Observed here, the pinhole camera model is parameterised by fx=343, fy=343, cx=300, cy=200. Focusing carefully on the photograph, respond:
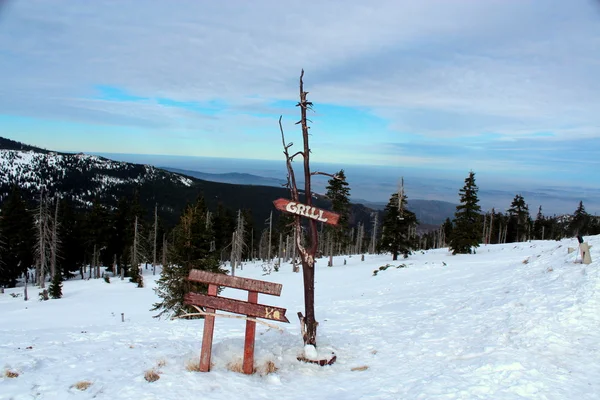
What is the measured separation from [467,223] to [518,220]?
34.1 metres

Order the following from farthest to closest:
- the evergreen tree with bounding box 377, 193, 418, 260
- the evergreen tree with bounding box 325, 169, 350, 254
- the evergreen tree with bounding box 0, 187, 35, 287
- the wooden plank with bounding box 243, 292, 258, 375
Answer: the evergreen tree with bounding box 0, 187, 35, 287 → the evergreen tree with bounding box 377, 193, 418, 260 → the evergreen tree with bounding box 325, 169, 350, 254 → the wooden plank with bounding box 243, 292, 258, 375

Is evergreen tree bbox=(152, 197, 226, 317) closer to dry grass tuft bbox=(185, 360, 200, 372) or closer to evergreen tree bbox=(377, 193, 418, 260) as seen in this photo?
dry grass tuft bbox=(185, 360, 200, 372)

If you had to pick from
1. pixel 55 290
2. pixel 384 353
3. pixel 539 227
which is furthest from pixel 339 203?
pixel 539 227

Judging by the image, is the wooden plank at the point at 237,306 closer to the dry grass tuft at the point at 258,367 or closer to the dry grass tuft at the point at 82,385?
the dry grass tuft at the point at 258,367

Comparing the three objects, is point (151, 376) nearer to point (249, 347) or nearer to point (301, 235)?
point (249, 347)

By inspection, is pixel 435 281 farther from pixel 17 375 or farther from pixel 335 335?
pixel 17 375

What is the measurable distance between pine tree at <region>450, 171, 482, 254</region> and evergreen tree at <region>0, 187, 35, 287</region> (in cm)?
5077

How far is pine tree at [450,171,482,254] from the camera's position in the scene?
38.0 metres

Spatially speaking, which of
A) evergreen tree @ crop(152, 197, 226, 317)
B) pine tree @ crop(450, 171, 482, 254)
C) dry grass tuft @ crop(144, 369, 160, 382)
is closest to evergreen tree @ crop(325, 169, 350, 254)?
pine tree @ crop(450, 171, 482, 254)

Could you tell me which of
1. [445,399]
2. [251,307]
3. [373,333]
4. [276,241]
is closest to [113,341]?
[251,307]

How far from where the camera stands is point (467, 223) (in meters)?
38.3

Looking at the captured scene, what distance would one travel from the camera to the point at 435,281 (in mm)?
21531

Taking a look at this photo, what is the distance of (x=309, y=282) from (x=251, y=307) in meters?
1.81

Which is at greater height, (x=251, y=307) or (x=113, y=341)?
(x=251, y=307)
